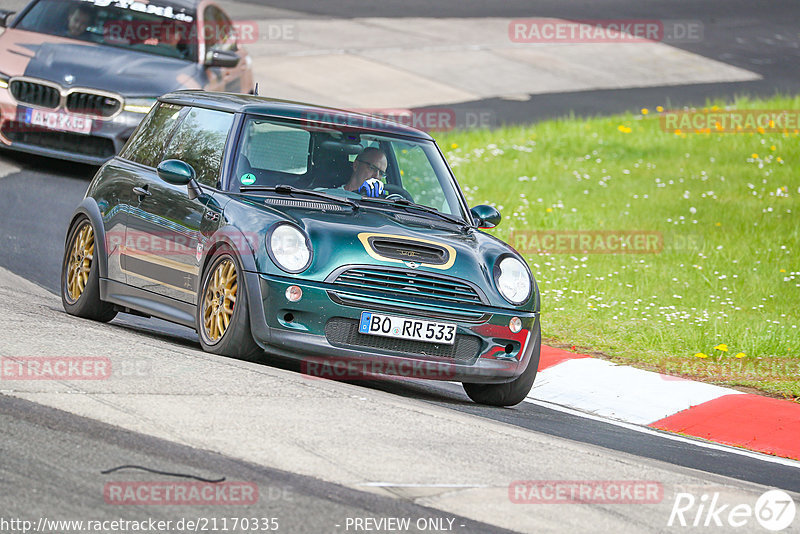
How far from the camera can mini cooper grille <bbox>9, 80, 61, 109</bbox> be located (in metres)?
13.0

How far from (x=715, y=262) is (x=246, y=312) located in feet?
23.4

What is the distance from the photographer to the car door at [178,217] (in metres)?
7.71

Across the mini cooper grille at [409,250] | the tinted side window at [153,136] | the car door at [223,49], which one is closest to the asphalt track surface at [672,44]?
the car door at [223,49]

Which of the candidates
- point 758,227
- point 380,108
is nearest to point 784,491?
point 758,227

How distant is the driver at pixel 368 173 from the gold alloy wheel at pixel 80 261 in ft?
6.20

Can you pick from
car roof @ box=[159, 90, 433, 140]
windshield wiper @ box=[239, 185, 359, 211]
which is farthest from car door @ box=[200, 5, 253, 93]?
windshield wiper @ box=[239, 185, 359, 211]

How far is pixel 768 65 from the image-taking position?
2658 centimetres

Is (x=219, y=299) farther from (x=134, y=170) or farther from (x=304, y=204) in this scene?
(x=134, y=170)

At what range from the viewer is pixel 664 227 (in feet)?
47.8

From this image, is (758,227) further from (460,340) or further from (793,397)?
(460,340)
